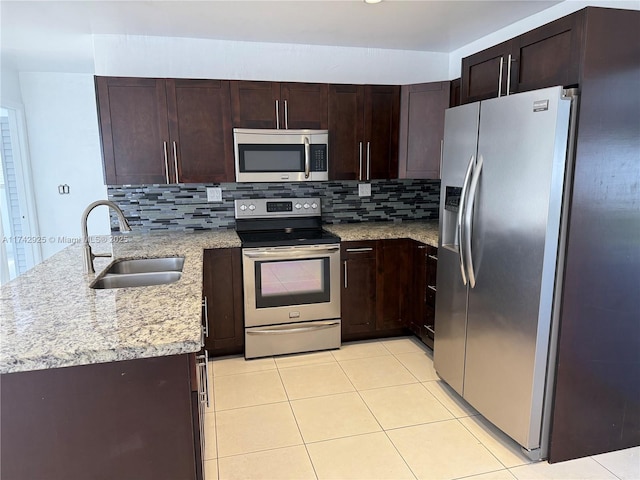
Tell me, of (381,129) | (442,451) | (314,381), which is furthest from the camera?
(381,129)

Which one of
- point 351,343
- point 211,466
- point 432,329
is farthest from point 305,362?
point 211,466

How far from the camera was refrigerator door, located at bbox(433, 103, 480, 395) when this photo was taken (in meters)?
2.24

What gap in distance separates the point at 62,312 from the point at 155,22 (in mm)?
2172

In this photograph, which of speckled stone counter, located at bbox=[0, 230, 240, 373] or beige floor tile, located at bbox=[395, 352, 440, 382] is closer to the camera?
speckled stone counter, located at bbox=[0, 230, 240, 373]

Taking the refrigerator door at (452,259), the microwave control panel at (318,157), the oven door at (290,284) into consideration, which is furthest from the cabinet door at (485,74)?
the oven door at (290,284)

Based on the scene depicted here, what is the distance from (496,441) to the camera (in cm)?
217

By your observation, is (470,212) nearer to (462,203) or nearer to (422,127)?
(462,203)

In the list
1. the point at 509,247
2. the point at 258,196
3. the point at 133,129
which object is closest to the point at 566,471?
the point at 509,247

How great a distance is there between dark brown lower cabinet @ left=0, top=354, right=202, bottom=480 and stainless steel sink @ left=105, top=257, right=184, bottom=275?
1179 mm

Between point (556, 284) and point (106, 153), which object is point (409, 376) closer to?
point (556, 284)

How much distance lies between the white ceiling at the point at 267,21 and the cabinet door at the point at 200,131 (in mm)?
425

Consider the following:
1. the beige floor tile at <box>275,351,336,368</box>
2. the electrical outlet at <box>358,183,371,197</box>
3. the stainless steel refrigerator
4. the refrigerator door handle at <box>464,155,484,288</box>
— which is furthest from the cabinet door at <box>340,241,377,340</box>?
the refrigerator door handle at <box>464,155,484,288</box>

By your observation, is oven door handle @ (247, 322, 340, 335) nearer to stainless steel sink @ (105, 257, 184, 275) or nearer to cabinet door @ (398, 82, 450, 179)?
stainless steel sink @ (105, 257, 184, 275)

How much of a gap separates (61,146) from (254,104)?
8.71 ft
